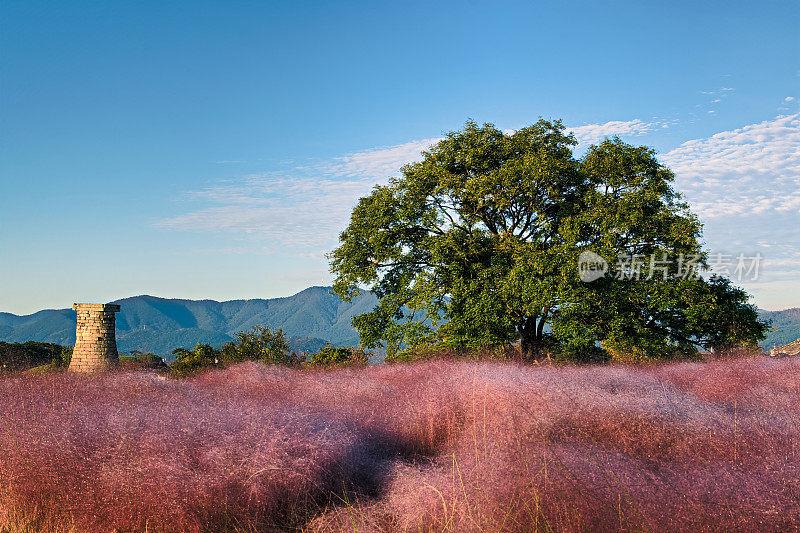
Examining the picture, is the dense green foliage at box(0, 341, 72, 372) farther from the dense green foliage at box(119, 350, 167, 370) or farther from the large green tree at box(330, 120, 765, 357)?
the large green tree at box(330, 120, 765, 357)

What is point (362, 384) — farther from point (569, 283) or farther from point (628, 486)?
point (569, 283)

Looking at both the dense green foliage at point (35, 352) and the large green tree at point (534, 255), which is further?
the dense green foliage at point (35, 352)

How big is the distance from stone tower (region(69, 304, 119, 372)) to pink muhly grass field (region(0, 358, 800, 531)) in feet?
29.6

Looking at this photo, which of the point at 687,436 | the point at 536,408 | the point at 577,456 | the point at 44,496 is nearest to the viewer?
the point at 577,456

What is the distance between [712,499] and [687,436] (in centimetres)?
188

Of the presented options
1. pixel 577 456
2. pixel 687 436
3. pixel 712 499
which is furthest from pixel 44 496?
pixel 687 436

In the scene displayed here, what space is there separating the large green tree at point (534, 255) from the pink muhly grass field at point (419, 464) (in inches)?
375

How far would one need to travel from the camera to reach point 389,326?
1766 cm

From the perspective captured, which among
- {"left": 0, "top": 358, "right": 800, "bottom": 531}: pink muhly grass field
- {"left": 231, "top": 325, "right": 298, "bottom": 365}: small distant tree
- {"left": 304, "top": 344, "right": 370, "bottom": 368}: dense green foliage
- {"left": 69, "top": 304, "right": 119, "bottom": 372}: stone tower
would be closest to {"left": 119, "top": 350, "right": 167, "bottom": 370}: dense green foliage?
{"left": 231, "top": 325, "right": 298, "bottom": 365}: small distant tree

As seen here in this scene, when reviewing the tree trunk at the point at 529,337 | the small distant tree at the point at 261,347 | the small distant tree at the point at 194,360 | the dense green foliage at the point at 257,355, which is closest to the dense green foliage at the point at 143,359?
the dense green foliage at the point at 257,355


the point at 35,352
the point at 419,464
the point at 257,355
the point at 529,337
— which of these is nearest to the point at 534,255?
the point at 529,337

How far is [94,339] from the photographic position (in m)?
14.7

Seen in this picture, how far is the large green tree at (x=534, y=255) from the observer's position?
51.9ft

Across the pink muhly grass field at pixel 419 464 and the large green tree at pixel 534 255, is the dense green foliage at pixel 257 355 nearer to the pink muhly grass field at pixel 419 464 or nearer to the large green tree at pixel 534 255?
A: the large green tree at pixel 534 255
